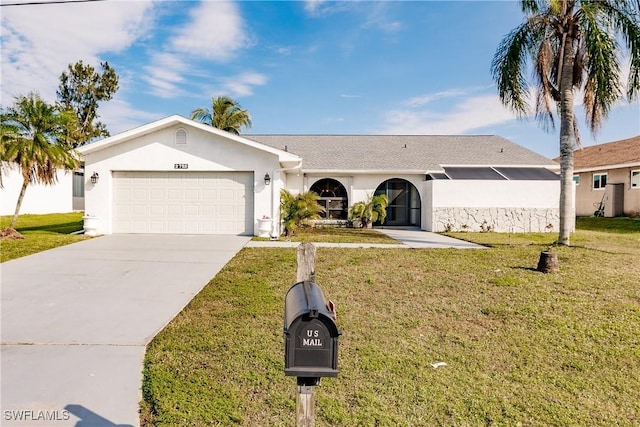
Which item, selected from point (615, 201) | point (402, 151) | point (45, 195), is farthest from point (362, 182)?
point (45, 195)

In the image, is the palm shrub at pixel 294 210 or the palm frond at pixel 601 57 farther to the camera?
the palm shrub at pixel 294 210

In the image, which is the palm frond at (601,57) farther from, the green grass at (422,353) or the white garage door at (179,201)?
the white garage door at (179,201)

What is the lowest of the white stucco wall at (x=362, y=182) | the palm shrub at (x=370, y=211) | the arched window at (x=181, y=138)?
the palm shrub at (x=370, y=211)

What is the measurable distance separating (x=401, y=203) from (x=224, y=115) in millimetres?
14530

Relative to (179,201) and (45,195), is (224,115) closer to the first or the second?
(45,195)

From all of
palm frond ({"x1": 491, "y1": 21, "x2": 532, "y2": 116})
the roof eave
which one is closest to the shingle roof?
the roof eave

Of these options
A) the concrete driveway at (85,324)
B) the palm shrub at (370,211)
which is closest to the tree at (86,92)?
the palm shrub at (370,211)

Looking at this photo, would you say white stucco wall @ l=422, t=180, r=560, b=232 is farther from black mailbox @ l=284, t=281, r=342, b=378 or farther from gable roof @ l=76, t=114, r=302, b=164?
black mailbox @ l=284, t=281, r=342, b=378

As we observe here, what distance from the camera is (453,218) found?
1593 centimetres

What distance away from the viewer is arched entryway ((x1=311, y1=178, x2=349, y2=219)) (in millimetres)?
18109

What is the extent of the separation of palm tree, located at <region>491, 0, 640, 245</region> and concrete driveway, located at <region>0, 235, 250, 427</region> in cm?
1052

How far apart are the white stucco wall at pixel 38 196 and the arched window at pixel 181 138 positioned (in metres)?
9.90

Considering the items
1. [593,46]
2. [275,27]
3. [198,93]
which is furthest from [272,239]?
[198,93]

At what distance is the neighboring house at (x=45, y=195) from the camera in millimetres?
20609
